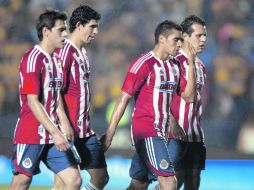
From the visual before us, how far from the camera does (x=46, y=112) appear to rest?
656 centimetres

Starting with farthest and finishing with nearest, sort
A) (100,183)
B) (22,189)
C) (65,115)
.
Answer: (100,183) < (65,115) < (22,189)

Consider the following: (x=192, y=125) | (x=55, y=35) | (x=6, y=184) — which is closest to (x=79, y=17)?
(x=55, y=35)

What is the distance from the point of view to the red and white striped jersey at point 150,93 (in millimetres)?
7238

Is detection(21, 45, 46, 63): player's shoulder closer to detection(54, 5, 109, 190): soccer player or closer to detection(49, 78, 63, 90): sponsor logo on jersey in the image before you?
detection(49, 78, 63, 90): sponsor logo on jersey

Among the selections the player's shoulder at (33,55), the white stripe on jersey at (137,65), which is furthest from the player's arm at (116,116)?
the player's shoulder at (33,55)

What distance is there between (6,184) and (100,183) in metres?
4.17

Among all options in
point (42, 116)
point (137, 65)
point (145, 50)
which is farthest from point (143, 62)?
point (145, 50)

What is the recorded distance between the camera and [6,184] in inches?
451

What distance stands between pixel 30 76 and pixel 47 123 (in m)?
0.42

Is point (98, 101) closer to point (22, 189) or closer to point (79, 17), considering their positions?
point (79, 17)

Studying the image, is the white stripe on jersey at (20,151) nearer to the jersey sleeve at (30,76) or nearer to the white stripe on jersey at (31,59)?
the jersey sleeve at (30,76)

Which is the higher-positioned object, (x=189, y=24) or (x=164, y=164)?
(x=189, y=24)

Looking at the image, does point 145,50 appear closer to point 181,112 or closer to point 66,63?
point 181,112

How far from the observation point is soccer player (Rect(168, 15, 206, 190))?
306 inches
